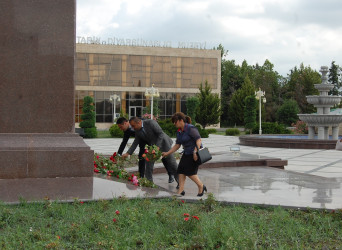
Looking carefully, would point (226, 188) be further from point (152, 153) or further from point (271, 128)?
point (271, 128)

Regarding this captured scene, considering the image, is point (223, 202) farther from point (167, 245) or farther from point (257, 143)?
point (257, 143)

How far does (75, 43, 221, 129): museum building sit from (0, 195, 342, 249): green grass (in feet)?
161

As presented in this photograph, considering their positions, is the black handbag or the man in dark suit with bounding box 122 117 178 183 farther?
the man in dark suit with bounding box 122 117 178 183

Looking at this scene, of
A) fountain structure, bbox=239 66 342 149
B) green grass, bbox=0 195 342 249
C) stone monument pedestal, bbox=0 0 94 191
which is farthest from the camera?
fountain structure, bbox=239 66 342 149

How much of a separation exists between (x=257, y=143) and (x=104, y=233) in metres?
19.3

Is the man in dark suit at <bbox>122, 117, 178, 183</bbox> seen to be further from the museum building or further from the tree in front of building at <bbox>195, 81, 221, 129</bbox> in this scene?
the museum building

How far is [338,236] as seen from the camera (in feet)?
15.0

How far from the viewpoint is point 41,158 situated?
721 centimetres

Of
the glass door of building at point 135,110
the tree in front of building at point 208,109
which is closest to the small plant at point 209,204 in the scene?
the tree in front of building at point 208,109

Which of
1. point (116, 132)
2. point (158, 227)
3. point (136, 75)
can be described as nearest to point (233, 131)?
point (116, 132)

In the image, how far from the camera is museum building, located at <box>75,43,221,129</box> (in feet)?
180

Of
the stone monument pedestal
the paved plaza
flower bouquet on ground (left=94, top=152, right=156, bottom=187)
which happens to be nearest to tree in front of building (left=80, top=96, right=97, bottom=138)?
the paved plaza

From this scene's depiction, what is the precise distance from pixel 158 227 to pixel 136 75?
52.0m

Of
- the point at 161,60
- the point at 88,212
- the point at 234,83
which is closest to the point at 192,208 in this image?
the point at 88,212
